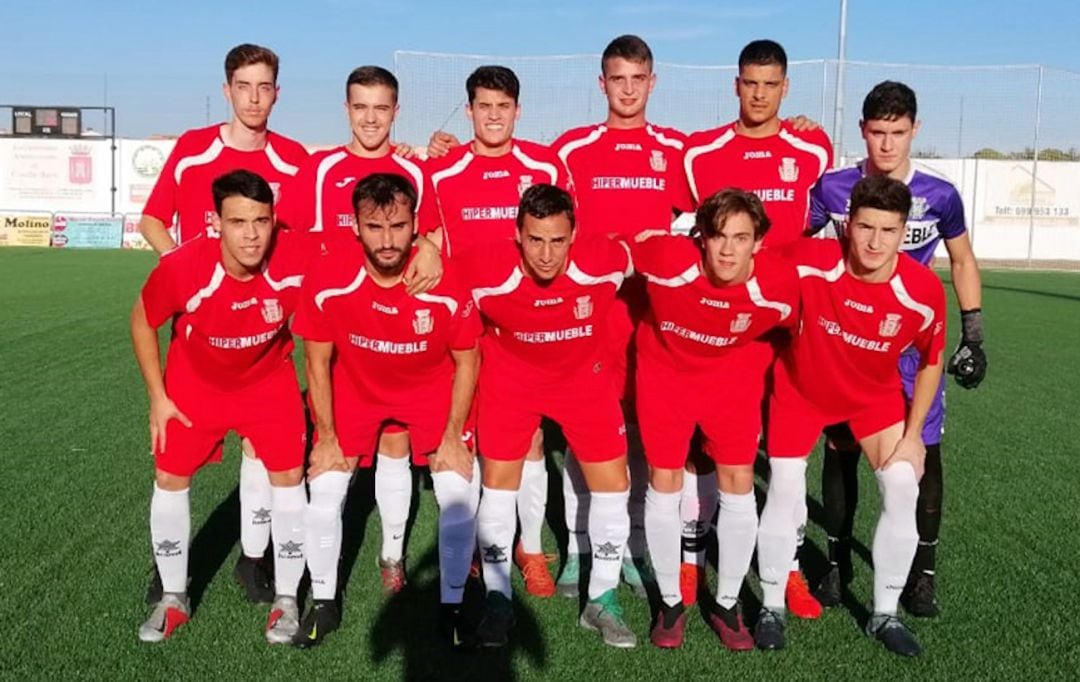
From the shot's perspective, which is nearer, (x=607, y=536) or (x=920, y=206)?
(x=607, y=536)

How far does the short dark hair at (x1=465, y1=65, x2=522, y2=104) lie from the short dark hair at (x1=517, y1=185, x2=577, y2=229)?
83 centimetres

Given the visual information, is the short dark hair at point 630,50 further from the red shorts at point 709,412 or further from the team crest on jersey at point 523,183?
the red shorts at point 709,412

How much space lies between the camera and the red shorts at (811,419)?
3664 millimetres

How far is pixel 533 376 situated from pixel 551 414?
0.17 metres

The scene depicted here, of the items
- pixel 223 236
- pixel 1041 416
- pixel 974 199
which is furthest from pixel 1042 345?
pixel 974 199

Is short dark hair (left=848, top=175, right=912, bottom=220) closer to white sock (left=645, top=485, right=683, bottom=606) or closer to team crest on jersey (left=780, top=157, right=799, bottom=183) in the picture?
team crest on jersey (left=780, top=157, right=799, bottom=183)

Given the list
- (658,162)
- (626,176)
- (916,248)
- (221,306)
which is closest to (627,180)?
(626,176)

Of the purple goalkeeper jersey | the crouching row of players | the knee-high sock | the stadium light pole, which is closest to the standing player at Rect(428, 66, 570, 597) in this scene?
the crouching row of players

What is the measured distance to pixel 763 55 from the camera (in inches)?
160

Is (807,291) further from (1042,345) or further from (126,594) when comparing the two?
(1042,345)

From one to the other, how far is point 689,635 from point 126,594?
92.1 inches

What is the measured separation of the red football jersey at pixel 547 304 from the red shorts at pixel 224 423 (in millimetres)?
869

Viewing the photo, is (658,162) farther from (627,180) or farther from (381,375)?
(381,375)

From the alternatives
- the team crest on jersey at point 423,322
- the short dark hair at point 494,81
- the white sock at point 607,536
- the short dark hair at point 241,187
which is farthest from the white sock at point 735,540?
the short dark hair at point 241,187
